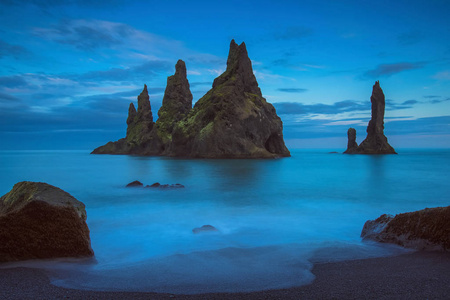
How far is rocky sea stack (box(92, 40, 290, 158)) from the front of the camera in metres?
45.2

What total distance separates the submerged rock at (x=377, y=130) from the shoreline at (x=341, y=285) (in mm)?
75342

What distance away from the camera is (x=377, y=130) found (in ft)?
236

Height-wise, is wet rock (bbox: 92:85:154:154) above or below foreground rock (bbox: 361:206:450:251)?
above

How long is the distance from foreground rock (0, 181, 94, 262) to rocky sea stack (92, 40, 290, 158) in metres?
39.8

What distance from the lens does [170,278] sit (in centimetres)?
400

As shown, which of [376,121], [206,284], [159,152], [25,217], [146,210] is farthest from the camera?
[376,121]

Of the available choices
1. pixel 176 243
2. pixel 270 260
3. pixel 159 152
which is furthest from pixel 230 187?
pixel 159 152

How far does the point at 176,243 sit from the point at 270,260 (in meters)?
2.20

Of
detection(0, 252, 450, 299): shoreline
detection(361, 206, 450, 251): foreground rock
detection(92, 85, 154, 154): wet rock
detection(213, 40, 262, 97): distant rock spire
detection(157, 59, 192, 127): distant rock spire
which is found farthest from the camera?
detection(92, 85, 154, 154): wet rock

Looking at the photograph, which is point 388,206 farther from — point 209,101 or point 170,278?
point 209,101

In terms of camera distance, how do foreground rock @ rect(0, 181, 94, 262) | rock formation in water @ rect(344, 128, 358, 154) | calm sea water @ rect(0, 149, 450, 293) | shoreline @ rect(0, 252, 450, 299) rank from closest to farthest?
shoreline @ rect(0, 252, 450, 299)
calm sea water @ rect(0, 149, 450, 293)
foreground rock @ rect(0, 181, 94, 262)
rock formation in water @ rect(344, 128, 358, 154)

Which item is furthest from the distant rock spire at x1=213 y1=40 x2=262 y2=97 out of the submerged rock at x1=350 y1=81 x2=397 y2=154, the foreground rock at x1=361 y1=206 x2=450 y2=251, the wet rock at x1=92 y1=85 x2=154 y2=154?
the foreground rock at x1=361 y1=206 x2=450 y2=251

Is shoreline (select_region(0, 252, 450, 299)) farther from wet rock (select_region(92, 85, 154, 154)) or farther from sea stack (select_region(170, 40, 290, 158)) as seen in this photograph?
wet rock (select_region(92, 85, 154, 154))

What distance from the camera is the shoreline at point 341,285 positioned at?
3.27 m
